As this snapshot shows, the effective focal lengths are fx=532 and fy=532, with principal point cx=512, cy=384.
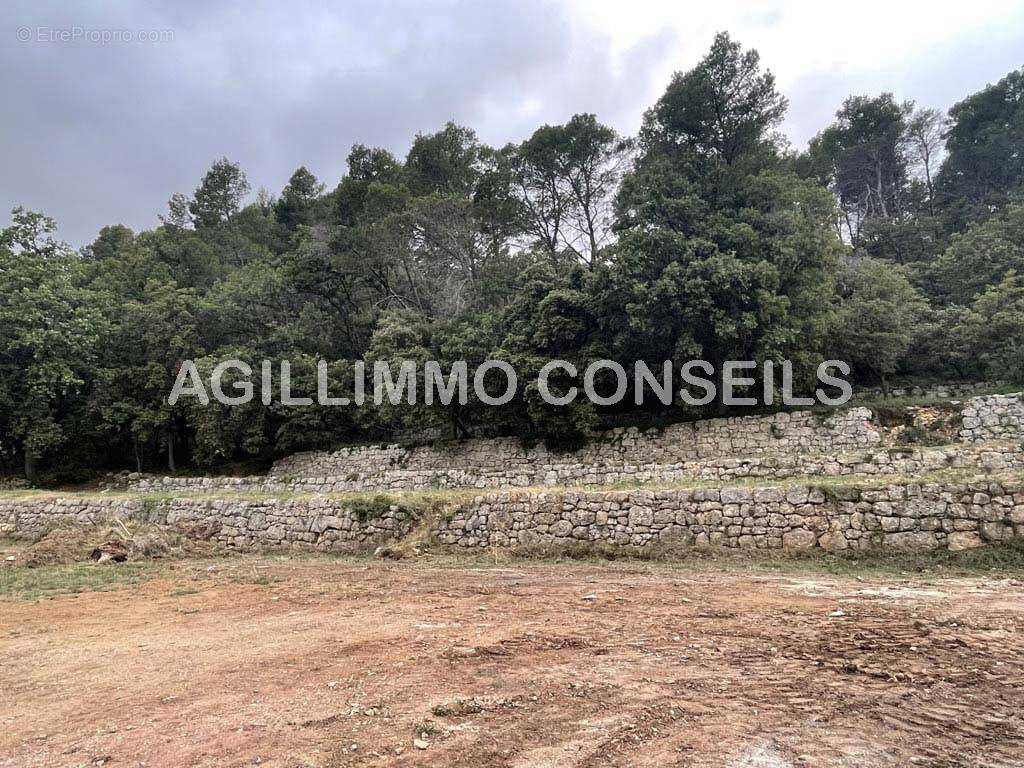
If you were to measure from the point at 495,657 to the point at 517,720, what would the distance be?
3.81 feet

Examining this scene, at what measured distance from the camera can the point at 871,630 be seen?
15.8 ft

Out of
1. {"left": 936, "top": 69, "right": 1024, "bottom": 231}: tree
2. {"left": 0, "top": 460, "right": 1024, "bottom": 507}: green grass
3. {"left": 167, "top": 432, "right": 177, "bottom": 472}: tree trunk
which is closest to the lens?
{"left": 0, "top": 460, "right": 1024, "bottom": 507}: green grass

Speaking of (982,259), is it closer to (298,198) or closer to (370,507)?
(370,507)

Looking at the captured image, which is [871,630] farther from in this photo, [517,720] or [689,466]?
[689,466]

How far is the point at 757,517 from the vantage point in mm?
8750

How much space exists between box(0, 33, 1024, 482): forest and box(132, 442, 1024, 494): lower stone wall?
3.48 meters

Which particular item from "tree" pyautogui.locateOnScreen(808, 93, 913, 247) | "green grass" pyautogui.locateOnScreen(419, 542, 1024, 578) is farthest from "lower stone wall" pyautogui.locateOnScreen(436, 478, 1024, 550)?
"tree" pyautogui.locateOnScreen(808, 93, 913, 247)

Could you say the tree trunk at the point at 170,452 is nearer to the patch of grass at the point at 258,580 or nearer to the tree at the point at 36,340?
the tree at the point at 36,340

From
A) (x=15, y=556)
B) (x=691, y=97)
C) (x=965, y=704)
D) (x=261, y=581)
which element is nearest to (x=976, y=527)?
(x=965, y=704)

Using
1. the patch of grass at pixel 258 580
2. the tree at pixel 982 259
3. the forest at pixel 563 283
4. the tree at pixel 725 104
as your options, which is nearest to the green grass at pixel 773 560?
the patch of grass at pixel 258 580

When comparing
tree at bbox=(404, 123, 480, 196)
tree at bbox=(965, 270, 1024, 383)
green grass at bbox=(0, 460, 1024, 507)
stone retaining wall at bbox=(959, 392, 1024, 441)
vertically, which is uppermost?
tree at bbox=(404, 123, 480, 196)

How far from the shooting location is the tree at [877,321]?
63.9ft

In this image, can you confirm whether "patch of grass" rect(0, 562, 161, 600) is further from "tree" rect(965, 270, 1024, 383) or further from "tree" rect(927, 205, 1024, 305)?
"tree" rect(927, 205, 1024, 305)

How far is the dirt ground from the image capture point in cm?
312
